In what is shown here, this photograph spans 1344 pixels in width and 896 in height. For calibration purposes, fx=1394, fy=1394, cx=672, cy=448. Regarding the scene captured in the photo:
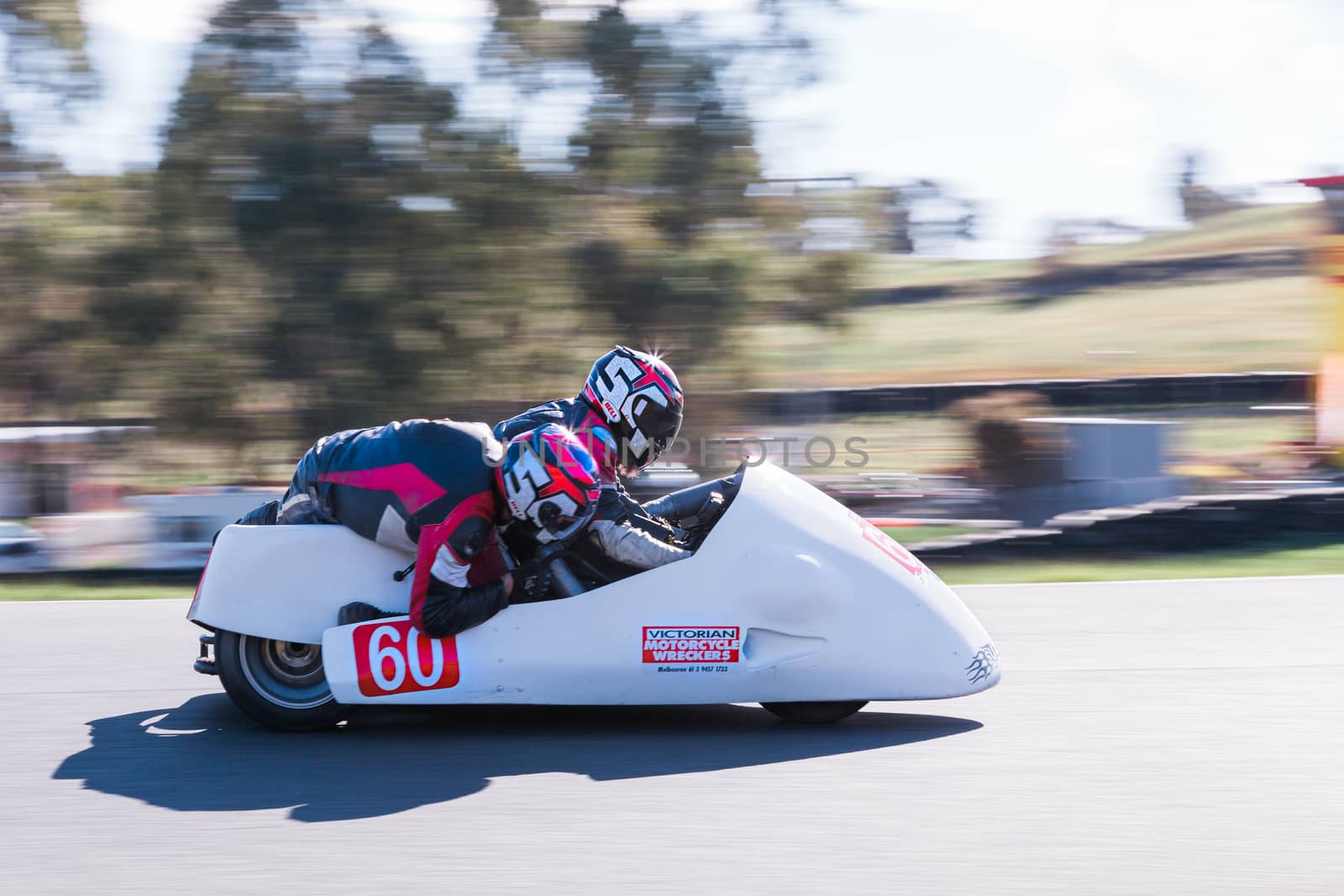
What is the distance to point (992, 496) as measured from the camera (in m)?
11.3

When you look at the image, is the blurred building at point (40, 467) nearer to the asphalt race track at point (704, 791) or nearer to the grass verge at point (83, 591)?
the grass verge at point (83, 591)

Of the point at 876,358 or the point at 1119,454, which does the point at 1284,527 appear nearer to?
the point at 1119,454

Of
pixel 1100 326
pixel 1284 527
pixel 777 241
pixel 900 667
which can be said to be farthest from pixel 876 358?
pixel 900 667

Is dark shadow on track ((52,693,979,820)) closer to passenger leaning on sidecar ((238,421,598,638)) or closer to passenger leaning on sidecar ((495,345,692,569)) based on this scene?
passenger leaning on sidecar ((238,421,598,638))

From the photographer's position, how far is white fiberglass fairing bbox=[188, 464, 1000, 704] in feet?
15.0

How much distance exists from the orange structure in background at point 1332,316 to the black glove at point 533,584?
32.9 feet

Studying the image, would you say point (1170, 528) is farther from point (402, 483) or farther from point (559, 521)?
point (402, 483)

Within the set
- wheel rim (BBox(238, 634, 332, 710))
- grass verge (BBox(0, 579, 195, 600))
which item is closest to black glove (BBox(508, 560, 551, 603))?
wheel rim (BBox(238, 634, 332, 710))

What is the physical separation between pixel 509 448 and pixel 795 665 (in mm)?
1190

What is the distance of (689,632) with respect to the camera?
15.0 ft

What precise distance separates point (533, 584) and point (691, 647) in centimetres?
58

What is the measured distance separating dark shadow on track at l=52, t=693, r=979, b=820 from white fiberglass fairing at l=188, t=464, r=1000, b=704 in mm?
162

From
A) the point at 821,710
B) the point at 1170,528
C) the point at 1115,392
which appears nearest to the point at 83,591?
the point at 821,710

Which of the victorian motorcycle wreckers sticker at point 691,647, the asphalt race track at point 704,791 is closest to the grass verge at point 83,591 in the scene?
the asphalt race track at point 704,791
